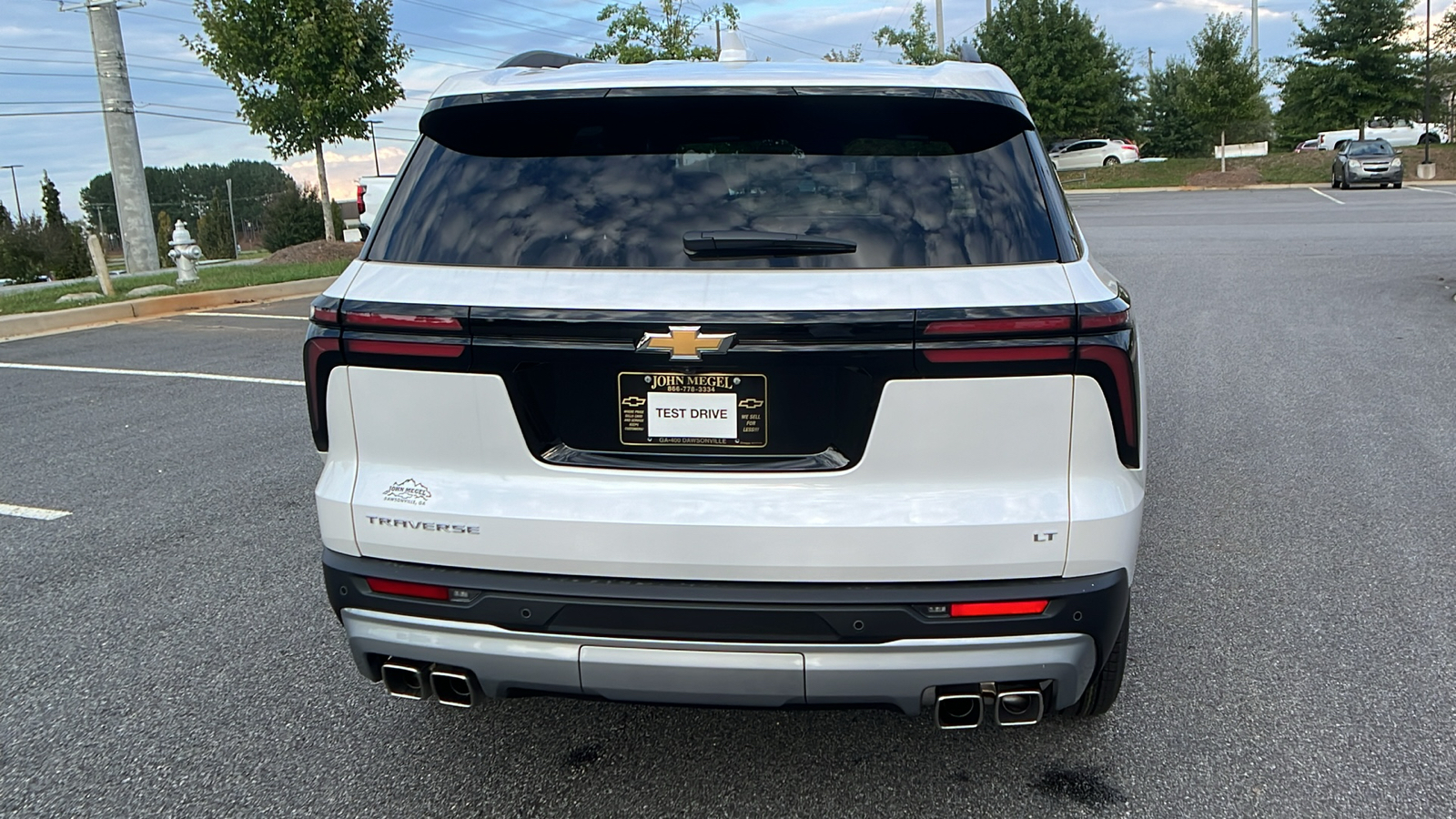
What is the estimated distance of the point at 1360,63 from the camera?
43.7 metres

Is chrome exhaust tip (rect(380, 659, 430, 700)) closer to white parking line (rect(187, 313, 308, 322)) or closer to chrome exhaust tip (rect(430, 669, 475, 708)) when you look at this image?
chrome exhaust tip (rect(430, 669, 475, 708))

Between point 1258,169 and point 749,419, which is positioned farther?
point 1258,169

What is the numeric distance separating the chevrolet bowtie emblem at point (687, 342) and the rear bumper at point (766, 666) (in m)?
0.64

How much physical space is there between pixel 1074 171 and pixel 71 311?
4272cm

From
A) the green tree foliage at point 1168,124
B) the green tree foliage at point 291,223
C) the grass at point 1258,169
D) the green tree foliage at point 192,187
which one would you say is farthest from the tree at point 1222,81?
the green tree foliage at point 192,187

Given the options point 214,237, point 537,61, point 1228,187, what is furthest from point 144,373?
point 214,237

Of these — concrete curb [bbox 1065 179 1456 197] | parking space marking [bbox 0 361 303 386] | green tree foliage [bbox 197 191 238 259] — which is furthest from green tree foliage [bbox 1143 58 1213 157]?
parking space marking [bbox 0 361 303 386]

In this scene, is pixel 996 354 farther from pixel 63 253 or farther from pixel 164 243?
pixel 164 243

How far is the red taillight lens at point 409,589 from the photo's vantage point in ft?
8.43

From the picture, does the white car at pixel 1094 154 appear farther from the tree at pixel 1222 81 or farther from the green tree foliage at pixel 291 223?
the green tree foliage at pixel 291 223

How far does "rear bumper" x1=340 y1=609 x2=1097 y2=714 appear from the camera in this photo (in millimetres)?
2457

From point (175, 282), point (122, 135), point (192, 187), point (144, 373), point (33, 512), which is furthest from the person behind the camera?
point (192, 187)

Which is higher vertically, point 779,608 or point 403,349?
point 403,349

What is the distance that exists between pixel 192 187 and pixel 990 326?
14807 cm
